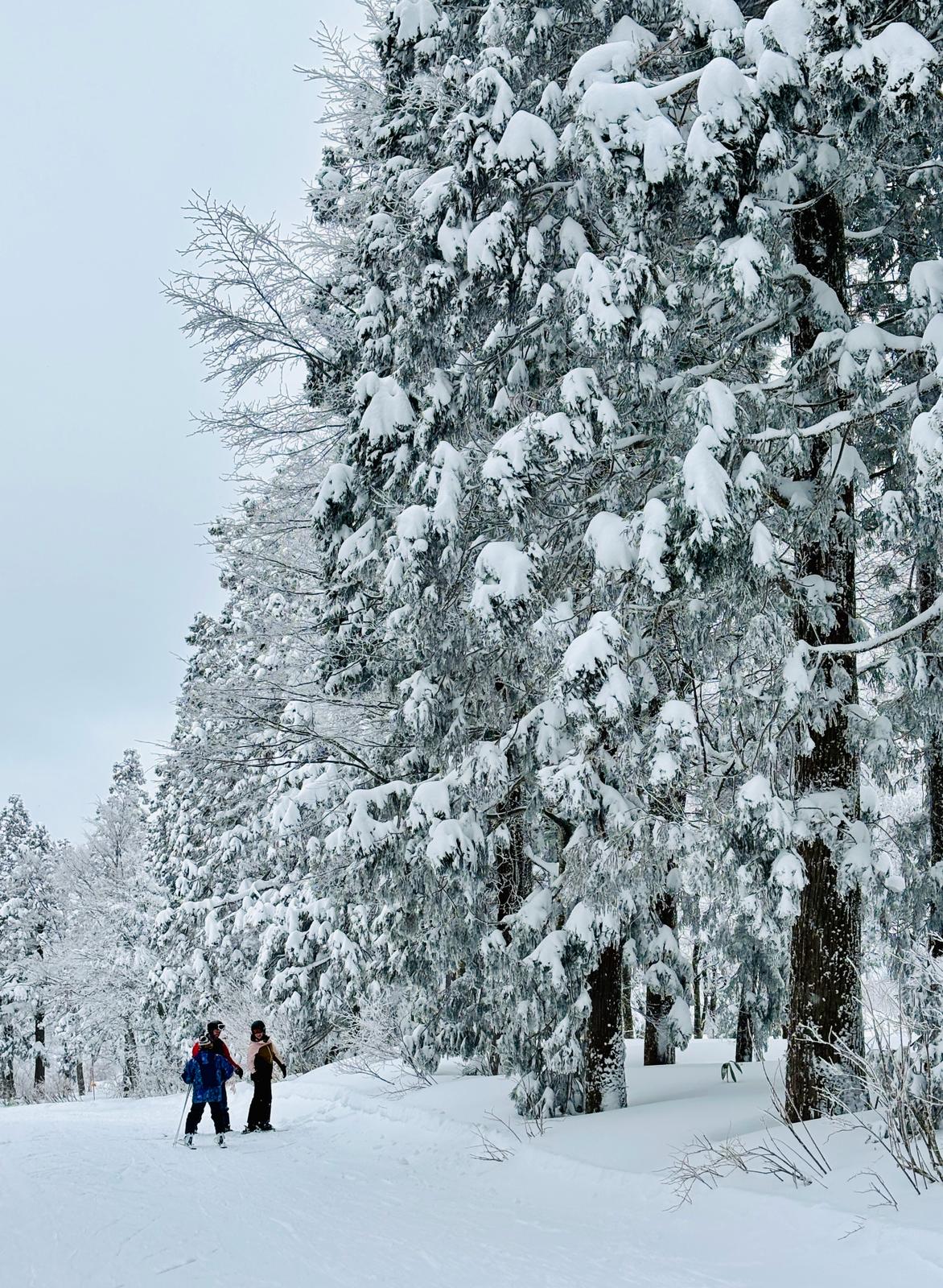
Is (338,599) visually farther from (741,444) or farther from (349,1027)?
(349,1027)

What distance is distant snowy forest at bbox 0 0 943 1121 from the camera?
718 centimetres

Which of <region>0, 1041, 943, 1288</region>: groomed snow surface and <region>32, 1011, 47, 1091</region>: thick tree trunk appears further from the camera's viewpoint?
<region>32, 1011, 47, 1091</region>: thick tree trunk

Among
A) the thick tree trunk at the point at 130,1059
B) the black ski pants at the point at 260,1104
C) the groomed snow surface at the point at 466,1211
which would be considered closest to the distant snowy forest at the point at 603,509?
the groomed snow surface at the point at 466,1211

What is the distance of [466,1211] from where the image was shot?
7.64 metres

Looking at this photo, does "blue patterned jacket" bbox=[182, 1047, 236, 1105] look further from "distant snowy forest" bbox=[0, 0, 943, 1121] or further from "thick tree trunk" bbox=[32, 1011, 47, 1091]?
"thick tree trunk" bbox=[32, 1011, 47, 1091]

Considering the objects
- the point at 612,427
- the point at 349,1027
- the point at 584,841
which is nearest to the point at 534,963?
the point at 584,841

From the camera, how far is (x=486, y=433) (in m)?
10.7

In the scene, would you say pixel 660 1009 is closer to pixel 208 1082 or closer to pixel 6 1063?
pixel 208 1082

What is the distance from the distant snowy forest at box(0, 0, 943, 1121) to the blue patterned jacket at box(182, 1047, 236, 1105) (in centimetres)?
231

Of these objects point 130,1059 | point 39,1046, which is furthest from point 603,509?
point 39,1046

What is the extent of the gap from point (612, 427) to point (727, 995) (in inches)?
336

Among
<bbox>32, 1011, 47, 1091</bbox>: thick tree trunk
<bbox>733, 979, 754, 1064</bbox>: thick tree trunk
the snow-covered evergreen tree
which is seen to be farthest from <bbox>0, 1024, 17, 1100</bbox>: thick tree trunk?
<bbox>733, 979, 754, 1064</bbox>: thick tree trunk

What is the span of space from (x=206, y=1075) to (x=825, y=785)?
859 centimetres

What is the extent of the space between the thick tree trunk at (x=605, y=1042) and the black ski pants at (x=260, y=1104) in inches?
198
